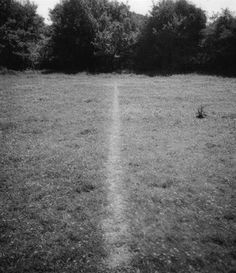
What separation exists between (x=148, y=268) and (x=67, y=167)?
19.3 ft

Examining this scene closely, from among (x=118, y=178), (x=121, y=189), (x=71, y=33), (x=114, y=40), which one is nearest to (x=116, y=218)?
(x=121, y=189)

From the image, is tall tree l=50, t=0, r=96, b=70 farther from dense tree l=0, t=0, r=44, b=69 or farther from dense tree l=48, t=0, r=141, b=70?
dense tree l=0, t=0, r=44, b=69

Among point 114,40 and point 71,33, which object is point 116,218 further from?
point 71,33

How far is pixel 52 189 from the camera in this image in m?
9.61

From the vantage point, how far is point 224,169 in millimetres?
11102

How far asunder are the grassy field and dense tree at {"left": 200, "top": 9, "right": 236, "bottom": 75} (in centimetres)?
2765

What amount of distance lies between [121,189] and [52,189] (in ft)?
7.98

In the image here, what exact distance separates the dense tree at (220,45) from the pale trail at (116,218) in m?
37.0

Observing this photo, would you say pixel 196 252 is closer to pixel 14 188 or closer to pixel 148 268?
pixel 148 268

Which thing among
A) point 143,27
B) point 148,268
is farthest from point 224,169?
point 143,27

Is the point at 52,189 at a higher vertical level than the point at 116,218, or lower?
higher

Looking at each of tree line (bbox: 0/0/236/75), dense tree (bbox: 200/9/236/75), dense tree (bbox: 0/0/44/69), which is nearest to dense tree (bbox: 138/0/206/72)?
tree line (bbox: 0/0/236/75)

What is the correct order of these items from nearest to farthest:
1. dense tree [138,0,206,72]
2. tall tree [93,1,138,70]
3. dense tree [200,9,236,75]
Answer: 1. dense tree [200,9,236,75]
2. dense tree [138,0,206,72]
3. tall tree [93,1,138,70]

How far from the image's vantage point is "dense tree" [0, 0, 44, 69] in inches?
1766
